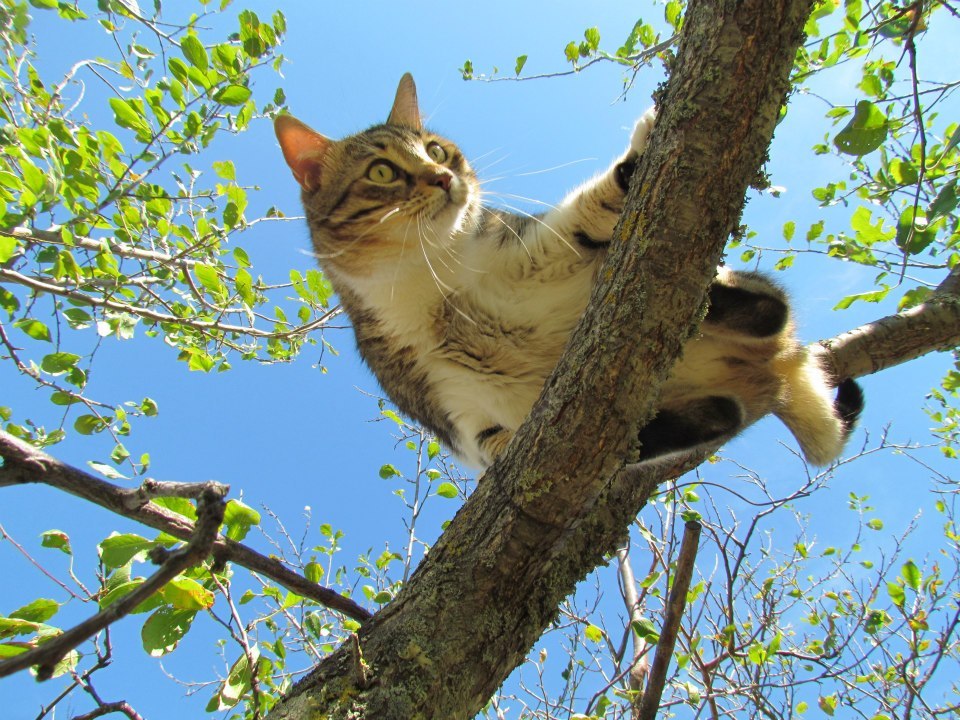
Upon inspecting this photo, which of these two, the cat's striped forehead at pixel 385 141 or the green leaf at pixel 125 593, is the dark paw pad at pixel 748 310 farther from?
the green leaf at pixel 125 593

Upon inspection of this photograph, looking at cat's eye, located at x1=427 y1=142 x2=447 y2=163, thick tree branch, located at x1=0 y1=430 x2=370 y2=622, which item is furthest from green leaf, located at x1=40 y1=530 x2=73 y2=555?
cat's eye, located at x1=427 y1=142 x2=447 y2=163

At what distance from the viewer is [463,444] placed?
3.04 meters

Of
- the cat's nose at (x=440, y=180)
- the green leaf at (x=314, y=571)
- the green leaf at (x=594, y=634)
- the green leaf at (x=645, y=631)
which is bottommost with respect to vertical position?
the green leaf at (x=645, y=631)

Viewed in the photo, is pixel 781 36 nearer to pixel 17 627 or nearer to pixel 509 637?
pixel 509 637

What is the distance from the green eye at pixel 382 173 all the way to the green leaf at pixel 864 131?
1.95 m

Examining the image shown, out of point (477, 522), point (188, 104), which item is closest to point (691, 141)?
point (477, 522)

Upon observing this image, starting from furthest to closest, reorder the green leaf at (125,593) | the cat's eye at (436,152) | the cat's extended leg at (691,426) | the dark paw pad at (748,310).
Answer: the cat's eye at (436,152) → the dark paw pad at (748,310) → the cat's extended leg at (691,426) → the green leaf at (125,593)

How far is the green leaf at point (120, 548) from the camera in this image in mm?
1438

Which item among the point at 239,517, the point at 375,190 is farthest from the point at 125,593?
the point at 375,190

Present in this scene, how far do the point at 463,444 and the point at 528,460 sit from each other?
143 cm

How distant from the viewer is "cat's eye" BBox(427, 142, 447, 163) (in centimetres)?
338

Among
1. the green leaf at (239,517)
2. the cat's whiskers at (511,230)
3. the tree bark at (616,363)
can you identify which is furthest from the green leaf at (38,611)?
the cat's whiskers at (511,230)

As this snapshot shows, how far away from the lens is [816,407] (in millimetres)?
3070

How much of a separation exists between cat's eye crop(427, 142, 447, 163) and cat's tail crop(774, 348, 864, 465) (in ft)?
6.89
